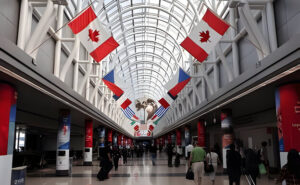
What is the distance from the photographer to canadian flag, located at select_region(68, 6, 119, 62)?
37.5ft

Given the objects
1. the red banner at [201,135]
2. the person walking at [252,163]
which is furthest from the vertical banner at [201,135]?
the person walking at [252,163]

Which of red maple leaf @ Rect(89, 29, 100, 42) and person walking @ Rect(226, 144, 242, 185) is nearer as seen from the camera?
person walking @ Rect(226, 144, 242, 185)

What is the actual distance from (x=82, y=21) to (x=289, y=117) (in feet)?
27.4

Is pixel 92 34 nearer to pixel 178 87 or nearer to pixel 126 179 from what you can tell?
pixel 126 179

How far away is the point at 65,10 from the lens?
17.9 meters

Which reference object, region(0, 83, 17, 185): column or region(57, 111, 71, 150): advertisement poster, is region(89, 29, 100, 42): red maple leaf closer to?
region(0, 83, 17, 185): column

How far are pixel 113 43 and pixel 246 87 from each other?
6258mm

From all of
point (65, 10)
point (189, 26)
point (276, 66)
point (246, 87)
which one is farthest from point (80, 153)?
point (276, 66)

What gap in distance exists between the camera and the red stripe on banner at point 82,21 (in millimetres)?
11309

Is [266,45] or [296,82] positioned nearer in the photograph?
[296,82]

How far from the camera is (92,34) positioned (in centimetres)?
1282

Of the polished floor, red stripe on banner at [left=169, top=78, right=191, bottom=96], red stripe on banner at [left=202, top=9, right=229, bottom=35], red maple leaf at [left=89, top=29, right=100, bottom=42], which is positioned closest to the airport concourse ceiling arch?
red stripe on banner at [left=169, top=78, right=191, bottom=96]

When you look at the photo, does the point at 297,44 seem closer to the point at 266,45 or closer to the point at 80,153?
the point at 266,45

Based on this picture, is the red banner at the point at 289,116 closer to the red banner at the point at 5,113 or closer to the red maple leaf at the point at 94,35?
the red maple leaf at the point at 94,35
